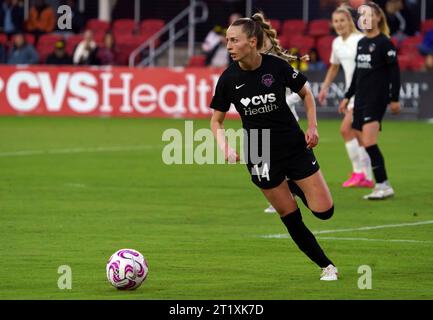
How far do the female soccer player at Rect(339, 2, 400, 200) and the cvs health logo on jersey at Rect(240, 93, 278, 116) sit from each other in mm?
6193

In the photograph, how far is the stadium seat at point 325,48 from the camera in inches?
1336

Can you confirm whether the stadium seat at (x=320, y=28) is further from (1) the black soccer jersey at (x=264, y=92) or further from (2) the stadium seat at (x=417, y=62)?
(1) the black soccer jersey at (x=264, y=92)

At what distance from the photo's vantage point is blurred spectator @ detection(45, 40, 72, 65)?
3278cm

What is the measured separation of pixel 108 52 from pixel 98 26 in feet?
11.8

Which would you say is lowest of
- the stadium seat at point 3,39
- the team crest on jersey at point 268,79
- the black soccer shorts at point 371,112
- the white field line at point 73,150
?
the white field line at point 73,150

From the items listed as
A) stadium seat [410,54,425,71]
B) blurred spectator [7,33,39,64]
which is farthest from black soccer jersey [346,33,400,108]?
blurred spectator [7,33,39,64]

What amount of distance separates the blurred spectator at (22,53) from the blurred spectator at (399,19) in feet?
31.5

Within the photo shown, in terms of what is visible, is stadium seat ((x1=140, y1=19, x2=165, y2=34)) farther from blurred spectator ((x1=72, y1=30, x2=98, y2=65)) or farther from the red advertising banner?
the red advertising banner

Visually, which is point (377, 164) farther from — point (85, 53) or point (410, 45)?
point (410, 45)

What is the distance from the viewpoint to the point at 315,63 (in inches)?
1282

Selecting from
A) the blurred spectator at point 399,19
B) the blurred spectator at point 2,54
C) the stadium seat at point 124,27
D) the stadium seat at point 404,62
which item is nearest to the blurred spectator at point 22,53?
the blurred spectator at point 2,54

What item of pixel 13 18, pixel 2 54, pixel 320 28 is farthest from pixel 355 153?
pixel 13 18

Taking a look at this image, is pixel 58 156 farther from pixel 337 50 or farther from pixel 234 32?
pixel 234 32
